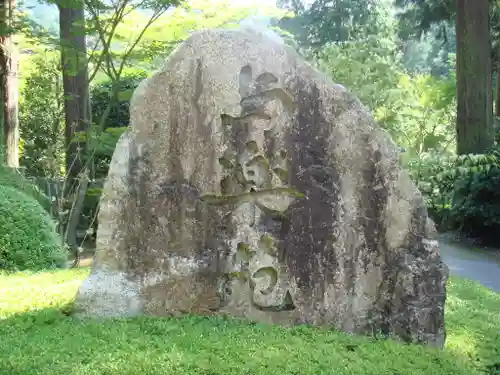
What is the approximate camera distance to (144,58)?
9.06 m

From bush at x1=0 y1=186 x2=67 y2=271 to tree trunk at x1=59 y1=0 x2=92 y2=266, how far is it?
152cm

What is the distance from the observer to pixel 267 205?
160 inches

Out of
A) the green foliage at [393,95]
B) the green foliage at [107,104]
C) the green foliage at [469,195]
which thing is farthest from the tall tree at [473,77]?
the green foliage at [107,104]

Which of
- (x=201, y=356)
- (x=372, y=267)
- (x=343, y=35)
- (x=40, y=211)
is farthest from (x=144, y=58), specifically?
(x=343, y=35)

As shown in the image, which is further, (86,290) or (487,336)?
(487,336)

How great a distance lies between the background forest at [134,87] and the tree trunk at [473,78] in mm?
19

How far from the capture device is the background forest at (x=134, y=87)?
28.2ft

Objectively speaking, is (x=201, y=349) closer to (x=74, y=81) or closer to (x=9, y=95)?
(x=74, y=81)

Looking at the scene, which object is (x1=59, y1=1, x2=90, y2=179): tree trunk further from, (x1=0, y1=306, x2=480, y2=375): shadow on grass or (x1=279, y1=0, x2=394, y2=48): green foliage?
(x1=279, y1=0, x2=394, y2=48): green foliage

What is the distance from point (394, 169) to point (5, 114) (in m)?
9.12

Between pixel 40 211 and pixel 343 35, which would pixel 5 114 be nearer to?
pixel 40 211

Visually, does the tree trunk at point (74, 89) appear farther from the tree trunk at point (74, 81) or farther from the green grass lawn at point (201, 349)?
the green grass lawn at point (201, 349)

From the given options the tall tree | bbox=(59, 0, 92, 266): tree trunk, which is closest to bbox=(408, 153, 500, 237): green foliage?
the tall tree

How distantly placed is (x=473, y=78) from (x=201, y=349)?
10.6 meters
